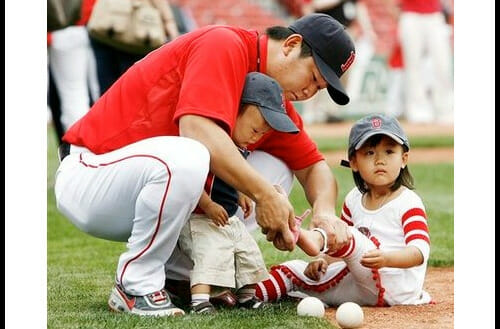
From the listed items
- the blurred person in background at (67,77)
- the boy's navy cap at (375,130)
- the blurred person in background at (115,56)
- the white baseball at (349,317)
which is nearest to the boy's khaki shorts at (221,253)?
the white baseball at (349,317)

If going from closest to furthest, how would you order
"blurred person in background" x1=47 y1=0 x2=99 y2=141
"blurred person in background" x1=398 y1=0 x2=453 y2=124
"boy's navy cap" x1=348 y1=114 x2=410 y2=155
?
"boy's navy cap" x1=348 y1=114 x2=410 y2=155 < "blurred person in background" x1=47 y1=0 x2=99 y2=141 < "blurred person in background" x1=398 y1=0 x2=453 y2=124

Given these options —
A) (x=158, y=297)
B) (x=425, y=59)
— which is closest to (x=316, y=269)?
(x=158, y=297)

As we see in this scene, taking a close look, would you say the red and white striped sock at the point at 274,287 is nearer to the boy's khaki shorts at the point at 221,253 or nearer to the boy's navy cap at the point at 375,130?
the boy's khaki shorts at the point at 221,253

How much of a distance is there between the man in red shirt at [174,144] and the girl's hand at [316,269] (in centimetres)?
20

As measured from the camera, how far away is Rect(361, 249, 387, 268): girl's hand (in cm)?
375

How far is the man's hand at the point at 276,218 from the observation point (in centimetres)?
350

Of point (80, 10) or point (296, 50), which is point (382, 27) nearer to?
point (80, 10)

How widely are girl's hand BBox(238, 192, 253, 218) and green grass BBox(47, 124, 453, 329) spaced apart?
0.42 m

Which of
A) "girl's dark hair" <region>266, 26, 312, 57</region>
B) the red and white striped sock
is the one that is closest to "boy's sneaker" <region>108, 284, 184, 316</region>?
the red and white striped sock

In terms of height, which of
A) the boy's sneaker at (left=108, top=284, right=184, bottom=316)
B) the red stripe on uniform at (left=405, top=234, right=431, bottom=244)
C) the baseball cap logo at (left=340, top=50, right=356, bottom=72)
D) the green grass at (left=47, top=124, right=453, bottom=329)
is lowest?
the green grass at (left=47, top=124, right=453, bottom=329)

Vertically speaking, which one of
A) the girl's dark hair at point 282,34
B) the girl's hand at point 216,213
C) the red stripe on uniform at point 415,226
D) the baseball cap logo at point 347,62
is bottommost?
the red stripe on uniform at point 415,226

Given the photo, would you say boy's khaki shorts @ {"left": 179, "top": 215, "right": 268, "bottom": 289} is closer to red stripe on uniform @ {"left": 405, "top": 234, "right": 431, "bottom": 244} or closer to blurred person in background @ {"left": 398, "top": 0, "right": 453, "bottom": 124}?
red stripe on uniform @ {"left": 405, "top": 234, "right": 431, "bottom": 244}

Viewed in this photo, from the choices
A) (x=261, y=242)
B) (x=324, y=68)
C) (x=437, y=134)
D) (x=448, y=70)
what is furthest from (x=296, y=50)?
(x=448, y=70)

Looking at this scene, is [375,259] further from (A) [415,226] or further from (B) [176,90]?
(B) [176,90]
